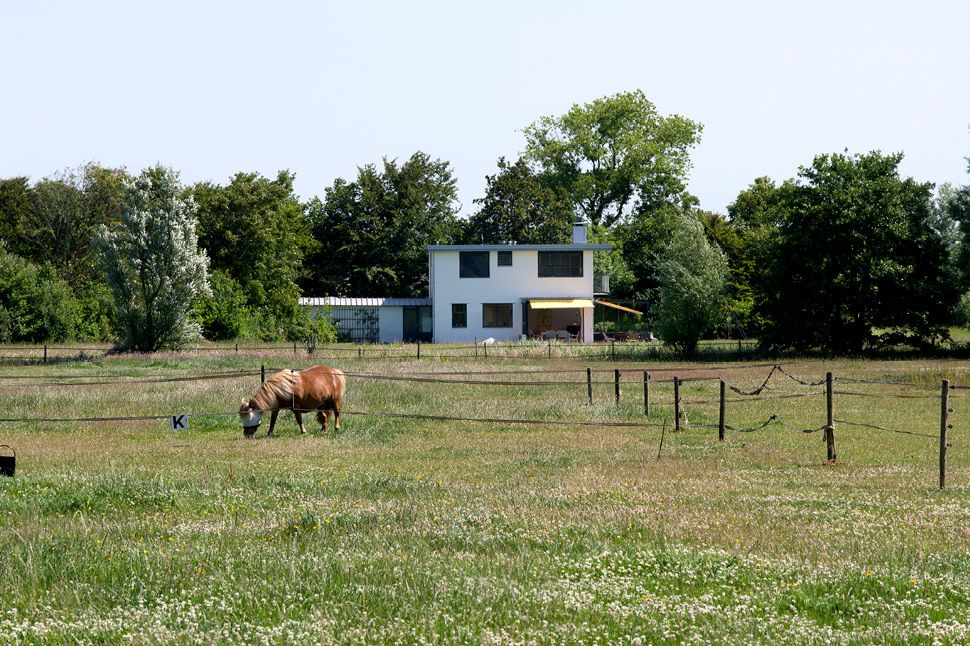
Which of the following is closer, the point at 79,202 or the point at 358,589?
the point at 358,589

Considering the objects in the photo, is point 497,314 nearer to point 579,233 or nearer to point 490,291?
point 490,291

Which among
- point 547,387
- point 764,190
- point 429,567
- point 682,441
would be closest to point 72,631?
point 429,567

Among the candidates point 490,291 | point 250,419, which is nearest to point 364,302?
point 490,291

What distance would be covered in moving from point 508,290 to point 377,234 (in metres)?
15.0

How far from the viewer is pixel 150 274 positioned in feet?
159

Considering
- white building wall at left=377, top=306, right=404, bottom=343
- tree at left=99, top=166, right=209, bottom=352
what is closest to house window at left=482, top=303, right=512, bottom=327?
white building wall at left=377, top=306, right=404, bottom=343

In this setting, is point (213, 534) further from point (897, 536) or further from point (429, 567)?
point (897, 536)

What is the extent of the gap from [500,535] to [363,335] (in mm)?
61677

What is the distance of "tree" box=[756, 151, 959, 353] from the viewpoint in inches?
2005

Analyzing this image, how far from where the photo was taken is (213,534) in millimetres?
9398

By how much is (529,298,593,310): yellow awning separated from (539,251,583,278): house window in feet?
5.52

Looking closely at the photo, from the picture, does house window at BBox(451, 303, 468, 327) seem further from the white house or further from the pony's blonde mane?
the pony's blonde mane

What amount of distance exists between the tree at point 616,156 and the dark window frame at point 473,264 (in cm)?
2666

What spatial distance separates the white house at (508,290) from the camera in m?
68.1
